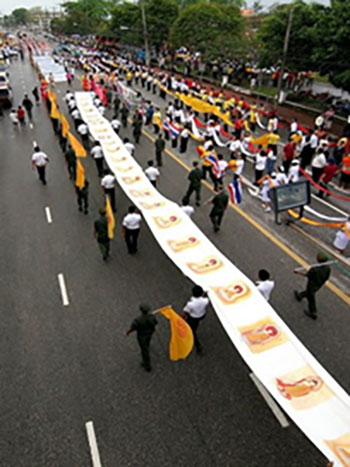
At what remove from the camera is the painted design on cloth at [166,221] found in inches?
379

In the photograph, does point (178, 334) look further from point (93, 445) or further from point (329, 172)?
point (329, 172)

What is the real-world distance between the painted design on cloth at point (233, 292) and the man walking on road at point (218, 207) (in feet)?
12.3

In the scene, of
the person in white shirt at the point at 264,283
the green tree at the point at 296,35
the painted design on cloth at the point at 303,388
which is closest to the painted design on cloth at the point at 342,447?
the painted design on cloth at the point at 303,388

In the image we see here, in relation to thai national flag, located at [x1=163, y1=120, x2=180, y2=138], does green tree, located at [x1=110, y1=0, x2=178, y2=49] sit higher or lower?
higher

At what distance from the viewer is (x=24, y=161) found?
1759 cm

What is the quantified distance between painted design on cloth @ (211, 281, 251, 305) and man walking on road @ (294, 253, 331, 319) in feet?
4.78

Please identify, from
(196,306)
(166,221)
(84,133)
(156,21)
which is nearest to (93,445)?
(196,306)

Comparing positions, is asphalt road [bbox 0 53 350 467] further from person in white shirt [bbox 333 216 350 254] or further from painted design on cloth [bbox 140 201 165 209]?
painted design on cloth [bbox 140 201 165 209]

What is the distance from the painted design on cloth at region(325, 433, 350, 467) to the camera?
4.44 m

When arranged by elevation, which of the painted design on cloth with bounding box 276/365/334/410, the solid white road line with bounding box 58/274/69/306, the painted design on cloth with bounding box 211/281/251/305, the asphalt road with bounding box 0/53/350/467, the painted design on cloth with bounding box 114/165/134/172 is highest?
the painted design on cloth with bounding box 114/165/134/172

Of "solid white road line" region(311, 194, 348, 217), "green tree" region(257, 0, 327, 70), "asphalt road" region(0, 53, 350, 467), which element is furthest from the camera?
"green tree" region(257, 0, 327, 70)

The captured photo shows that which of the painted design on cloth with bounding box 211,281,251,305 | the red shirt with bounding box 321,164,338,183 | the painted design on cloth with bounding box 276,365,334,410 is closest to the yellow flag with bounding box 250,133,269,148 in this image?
the red shirt with bounding box 321,164,338,183

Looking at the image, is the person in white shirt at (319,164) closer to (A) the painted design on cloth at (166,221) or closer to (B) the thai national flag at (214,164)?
(B) the thai national flag at (214,164)

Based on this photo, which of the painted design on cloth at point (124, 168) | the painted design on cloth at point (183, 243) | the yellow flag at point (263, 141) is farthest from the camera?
the yellow flag at point (263, 141)
